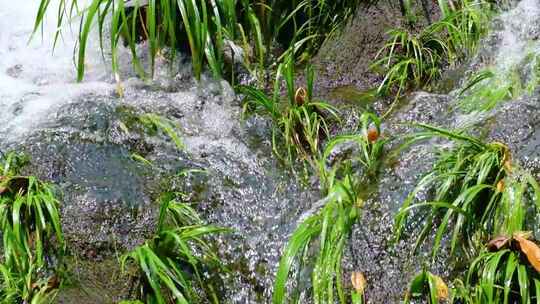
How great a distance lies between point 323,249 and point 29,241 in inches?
44.9

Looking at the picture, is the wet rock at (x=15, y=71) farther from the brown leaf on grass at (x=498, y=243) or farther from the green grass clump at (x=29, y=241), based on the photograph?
the brown leaf on grass at (x=498, y=243)

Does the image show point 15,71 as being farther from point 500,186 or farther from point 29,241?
point 500,186

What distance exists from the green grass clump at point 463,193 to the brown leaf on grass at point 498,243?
0.32ft

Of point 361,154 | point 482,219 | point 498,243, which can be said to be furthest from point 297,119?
point 498,243

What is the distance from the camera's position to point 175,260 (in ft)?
9.00

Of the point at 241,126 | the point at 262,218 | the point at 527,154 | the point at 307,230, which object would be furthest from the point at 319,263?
the point at 241,126

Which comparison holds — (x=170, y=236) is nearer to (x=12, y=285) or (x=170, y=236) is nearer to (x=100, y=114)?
(x=12, y=285)

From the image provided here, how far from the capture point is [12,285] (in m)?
2.63

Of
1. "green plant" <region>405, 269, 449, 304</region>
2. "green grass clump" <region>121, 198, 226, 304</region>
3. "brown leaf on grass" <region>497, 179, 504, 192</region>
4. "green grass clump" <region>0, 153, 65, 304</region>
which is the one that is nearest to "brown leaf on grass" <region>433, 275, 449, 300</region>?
"green plant" <region>405, 269, 449, 304</region>

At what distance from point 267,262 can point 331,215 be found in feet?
1.12

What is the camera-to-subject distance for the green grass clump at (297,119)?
11.0ft

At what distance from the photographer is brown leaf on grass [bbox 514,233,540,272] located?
2.32m

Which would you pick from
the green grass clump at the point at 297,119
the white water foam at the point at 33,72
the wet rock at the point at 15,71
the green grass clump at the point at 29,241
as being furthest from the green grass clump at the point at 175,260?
the wet rock at the point at 15,71

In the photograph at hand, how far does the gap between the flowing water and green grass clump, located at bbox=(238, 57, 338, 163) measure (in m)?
0.08
